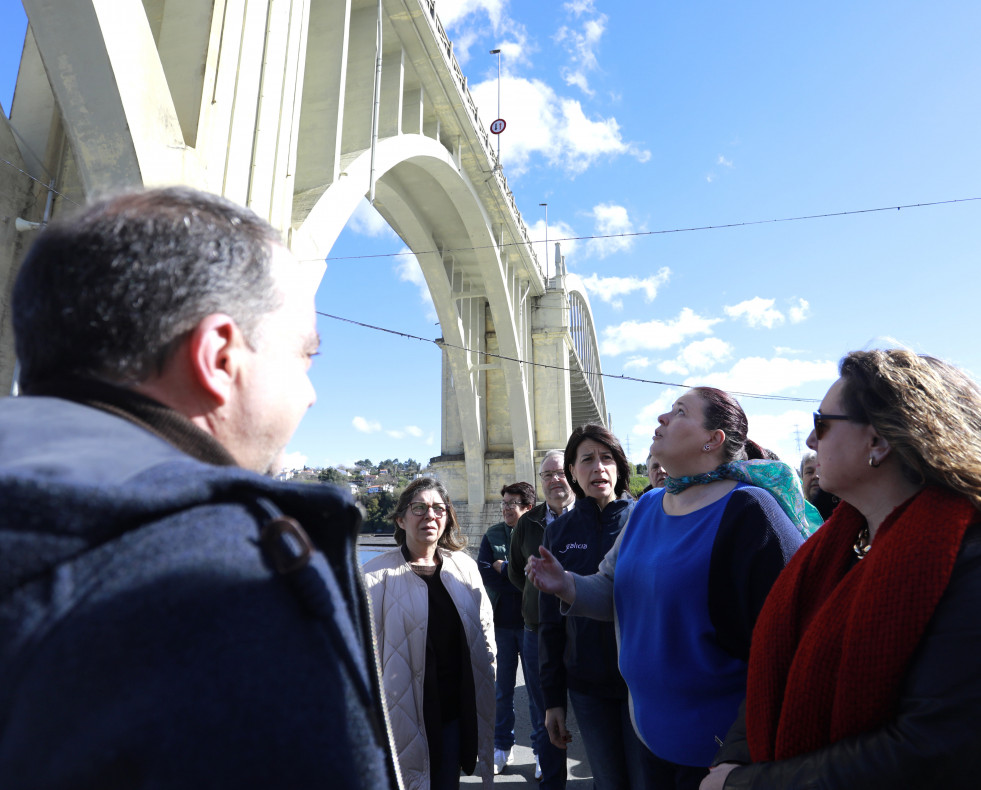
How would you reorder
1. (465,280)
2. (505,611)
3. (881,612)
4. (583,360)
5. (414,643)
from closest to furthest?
(881,612) < (414,643) < (505,611) < (465,280) < (583,360)

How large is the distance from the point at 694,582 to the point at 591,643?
33.4 inches

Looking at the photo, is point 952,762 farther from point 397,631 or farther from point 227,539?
point 397,631

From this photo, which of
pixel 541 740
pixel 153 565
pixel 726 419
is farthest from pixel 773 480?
pixel 541 740

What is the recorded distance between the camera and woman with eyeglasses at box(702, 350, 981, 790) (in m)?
1.22

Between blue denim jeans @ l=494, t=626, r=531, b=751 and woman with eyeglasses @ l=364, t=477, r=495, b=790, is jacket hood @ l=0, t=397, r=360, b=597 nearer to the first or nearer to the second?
woman with eyeglasses @ l=364, t=477, r=495, b=790

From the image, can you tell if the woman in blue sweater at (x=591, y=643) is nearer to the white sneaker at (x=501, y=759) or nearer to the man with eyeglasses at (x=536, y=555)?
the man with eyeglasses at (x=536, y=555)

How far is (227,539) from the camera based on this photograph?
0.63 metres

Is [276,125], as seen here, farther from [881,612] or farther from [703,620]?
[881,612]

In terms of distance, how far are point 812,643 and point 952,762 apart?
32 centimetres

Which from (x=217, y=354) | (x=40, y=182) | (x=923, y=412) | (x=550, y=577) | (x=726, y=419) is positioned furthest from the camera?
(x=40, y=182)

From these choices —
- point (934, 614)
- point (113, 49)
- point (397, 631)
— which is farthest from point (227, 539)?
point (113, 49)

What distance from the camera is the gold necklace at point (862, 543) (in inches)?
66.0

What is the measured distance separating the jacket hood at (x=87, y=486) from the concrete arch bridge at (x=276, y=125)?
1.63 feet

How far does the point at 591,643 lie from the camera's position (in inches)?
109
